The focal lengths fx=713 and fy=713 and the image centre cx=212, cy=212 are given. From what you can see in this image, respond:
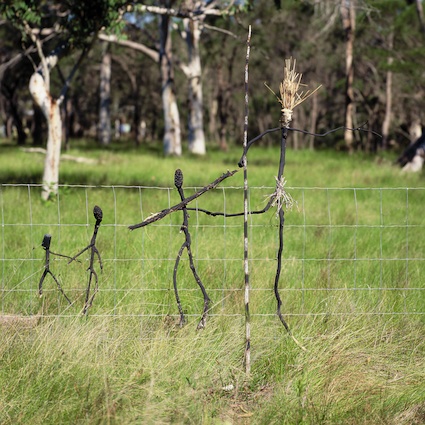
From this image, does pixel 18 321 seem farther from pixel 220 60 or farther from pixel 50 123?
pixel 220 60

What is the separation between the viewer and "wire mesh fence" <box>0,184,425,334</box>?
18.5 feet

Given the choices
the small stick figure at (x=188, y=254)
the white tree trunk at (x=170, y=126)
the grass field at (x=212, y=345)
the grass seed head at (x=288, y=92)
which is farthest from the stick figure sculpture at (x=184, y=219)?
the white tree trunk at (x=170, y=126)

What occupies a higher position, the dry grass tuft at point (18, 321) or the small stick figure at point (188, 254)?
the small stick figure at point (188, 254)

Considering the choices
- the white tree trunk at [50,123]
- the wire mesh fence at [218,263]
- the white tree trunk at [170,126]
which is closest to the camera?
the wire mesh fence at [218,263]

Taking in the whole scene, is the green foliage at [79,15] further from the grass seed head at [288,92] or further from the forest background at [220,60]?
the grass seed head at [288,92]

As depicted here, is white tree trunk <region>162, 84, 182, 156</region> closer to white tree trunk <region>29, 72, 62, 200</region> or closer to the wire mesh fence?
white tree trunk <region>29, 72, 62, 200</region>

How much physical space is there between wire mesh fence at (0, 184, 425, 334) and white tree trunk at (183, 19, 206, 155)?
1392 cm

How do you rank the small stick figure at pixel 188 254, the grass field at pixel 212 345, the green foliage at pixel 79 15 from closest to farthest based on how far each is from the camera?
the grass field at pixel 212 345, the small stick figure at pixel 188 254, the green foliage at pixel 79 15

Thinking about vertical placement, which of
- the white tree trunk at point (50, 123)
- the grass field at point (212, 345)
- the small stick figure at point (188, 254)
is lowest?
the grass field at point (212, 345)

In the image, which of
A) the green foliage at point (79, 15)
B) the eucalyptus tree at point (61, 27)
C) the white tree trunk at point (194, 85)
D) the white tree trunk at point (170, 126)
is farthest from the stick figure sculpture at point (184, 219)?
the white tree trunk at point (194, 85)

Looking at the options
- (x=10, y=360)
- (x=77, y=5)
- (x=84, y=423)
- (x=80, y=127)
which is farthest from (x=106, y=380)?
(x=80, y=127)

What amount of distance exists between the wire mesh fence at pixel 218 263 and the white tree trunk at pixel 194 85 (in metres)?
13.9

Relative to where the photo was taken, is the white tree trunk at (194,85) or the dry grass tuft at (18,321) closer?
the dry grass tuft at (18,321)

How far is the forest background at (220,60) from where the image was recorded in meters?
13.2
